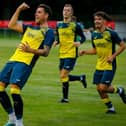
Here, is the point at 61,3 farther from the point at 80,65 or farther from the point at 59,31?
the point at 59,31

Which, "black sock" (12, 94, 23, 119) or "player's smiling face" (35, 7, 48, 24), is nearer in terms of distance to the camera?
"black sock" (12, 94, 23, 119)

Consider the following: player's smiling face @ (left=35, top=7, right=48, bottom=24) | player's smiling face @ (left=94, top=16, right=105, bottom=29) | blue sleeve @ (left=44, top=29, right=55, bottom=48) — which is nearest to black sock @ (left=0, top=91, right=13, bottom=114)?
blue sleeve @ (left=44, top=29, right=55, bottom=48)

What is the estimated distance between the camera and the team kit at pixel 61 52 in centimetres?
1121

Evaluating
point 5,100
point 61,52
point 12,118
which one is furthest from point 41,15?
point 61,52

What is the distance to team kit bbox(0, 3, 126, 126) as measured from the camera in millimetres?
11205

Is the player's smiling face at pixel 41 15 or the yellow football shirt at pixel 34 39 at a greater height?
the player's smiling face at pixel 41 15

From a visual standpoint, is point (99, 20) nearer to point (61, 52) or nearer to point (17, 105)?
point (61, 52)

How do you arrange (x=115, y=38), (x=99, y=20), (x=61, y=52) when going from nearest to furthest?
(x=99, y=20)
(x=115, y=38)
(x=61, y=52)

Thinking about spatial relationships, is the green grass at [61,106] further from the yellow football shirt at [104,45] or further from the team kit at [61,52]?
the yellow football shirt at [104,45]

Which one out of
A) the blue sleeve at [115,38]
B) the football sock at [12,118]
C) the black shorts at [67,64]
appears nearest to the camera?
the football sock at [12,118]

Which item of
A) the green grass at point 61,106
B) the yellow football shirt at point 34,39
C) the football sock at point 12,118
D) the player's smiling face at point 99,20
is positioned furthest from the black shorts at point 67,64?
the football sock at point 12,118

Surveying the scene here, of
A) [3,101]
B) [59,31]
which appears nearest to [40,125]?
[3,101]

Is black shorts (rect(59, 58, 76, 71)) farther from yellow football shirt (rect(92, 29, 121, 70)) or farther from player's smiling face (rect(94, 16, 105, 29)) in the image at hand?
player's smiling face (rect(94, 16, 105, 29))

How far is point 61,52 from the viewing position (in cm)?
1611
